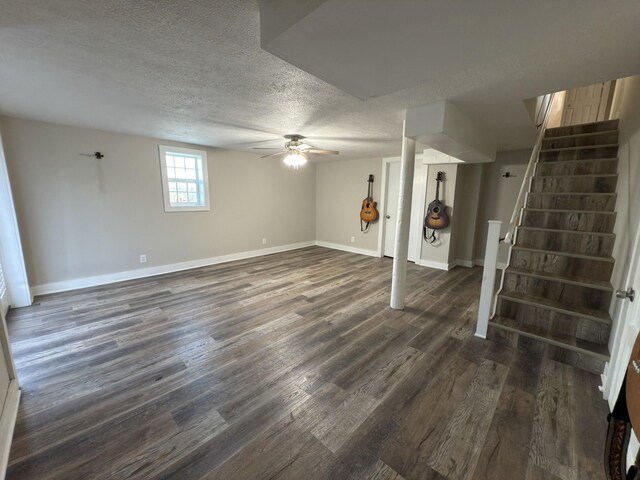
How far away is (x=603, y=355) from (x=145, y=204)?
18.8 feet

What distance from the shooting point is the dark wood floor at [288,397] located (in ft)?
4.41

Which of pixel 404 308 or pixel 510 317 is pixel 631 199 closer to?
pixel 510 317

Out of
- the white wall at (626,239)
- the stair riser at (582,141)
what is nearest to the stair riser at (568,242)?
the white wall at (626,239)

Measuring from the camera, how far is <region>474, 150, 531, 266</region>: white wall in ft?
15.2

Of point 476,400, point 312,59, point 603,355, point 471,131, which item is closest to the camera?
point 312,59

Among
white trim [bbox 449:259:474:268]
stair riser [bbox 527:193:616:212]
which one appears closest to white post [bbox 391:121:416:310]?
stair riser [bbox 527:193:616:212]

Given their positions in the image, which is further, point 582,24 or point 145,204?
point 145,204

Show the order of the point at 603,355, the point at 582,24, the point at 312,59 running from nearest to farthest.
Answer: the point at 582,24 → the point at 312,59 → the point at 603,355

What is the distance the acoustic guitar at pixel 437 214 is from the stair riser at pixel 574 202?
64.8 inches

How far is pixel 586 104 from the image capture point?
4.85 m

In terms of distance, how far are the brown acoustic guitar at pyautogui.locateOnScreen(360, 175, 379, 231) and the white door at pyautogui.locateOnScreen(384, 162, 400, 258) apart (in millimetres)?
245

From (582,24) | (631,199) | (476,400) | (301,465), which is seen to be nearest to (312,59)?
(582,24)

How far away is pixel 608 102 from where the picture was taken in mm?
4531

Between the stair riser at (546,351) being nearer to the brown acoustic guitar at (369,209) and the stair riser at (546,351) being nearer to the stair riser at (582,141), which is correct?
the stair riser at (582,141)
